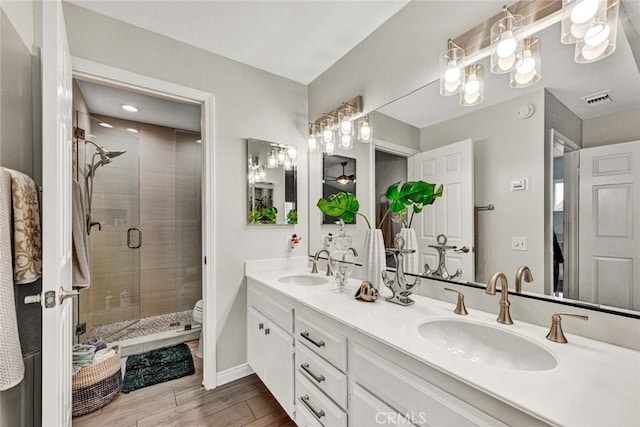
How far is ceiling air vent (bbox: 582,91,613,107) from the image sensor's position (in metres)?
0.95

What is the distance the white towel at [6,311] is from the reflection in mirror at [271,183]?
134 cm

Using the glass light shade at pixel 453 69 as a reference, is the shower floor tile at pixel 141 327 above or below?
below

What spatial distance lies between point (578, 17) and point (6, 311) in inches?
90.0

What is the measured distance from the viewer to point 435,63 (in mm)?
1509

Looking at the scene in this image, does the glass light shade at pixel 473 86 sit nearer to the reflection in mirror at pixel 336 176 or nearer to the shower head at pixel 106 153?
the reflection in mirror at pixel 336 176

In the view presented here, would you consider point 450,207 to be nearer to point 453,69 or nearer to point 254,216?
point 453,69

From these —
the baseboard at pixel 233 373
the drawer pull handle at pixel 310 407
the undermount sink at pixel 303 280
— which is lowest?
the baseboard at pixel 233 373

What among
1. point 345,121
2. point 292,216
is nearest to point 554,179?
point 345,121

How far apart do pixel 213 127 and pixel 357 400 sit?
195 cm

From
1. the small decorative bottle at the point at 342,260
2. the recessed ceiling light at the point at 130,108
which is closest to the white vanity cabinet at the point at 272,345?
the small decorative bottle at the point at 342,260

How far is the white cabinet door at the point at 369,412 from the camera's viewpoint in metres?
0.93

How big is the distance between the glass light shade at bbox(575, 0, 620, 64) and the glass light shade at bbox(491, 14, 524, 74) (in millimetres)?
223

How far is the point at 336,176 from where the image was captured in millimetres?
2244

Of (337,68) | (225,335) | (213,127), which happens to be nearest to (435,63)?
(337,68)
